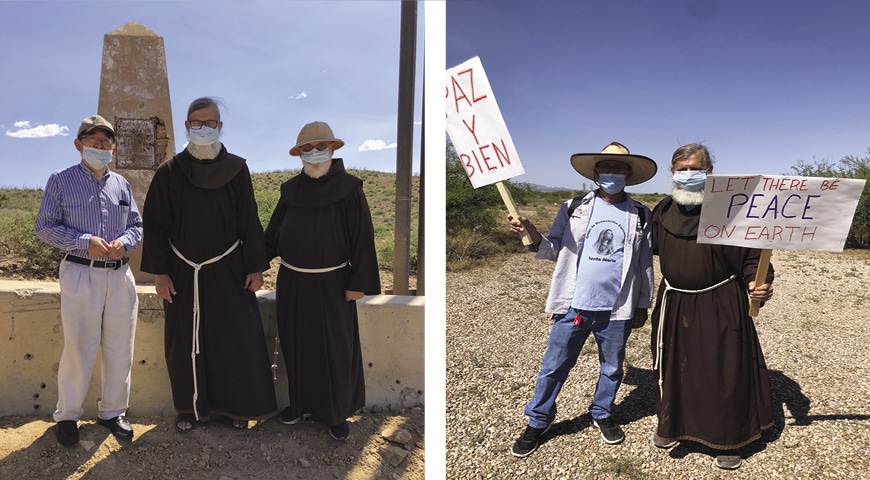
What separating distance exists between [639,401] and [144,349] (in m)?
3.26

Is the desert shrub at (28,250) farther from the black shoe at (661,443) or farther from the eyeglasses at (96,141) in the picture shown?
the black shoe at (661,443)

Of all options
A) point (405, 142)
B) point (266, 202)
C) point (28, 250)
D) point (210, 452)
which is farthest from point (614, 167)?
point (266, 202)

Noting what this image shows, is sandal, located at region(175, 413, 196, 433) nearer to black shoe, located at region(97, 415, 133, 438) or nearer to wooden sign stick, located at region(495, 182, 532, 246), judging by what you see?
black shoe, located at region(97, 415, 133, 438)

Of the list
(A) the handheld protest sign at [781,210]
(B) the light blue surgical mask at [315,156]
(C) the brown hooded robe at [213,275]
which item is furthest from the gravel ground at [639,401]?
(B) the light blue surgical mask at [315,156]

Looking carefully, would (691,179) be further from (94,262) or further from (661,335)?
(94,262)

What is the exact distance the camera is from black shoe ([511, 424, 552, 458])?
303 centimetres

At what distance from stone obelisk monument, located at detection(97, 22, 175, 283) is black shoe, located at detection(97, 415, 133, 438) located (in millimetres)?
1618

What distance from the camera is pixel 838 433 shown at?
3.20m

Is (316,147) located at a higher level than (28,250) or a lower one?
higher

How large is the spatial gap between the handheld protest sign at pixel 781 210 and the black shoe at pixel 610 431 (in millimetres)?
1213

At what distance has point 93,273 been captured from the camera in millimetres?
2779

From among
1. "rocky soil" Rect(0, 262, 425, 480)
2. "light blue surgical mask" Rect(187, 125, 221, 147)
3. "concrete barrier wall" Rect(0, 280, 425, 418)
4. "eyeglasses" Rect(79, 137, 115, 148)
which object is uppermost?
"light blue surgical mask" Rect(187, 125, 221, 147)

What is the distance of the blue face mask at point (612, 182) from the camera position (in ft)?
8.98

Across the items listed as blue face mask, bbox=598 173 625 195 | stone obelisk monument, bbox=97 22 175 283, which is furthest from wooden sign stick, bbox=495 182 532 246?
stone obelisk monument, bbox=97 22 175 283
